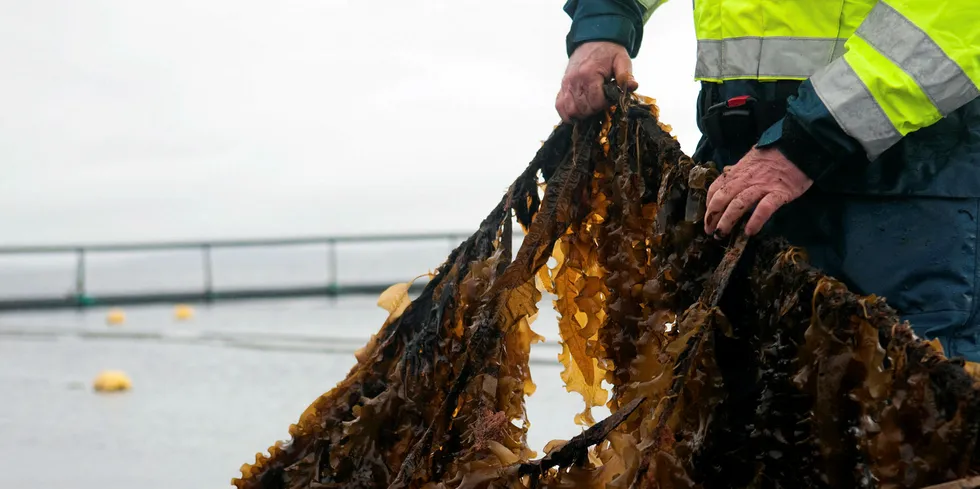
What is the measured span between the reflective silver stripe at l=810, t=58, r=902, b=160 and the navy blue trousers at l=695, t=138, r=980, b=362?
199 millimetres

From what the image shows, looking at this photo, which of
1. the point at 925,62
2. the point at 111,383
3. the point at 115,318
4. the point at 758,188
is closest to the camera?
the point at 925,62

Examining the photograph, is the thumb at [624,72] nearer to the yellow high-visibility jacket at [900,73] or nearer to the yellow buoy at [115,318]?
the yellow high-visibility jacket at [900,73]

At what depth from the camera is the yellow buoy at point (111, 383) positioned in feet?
17.7

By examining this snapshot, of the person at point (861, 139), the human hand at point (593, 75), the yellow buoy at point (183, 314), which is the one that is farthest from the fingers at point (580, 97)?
the yellow buoy at point (183, 314)

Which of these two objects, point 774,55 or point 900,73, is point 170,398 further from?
point 900,73

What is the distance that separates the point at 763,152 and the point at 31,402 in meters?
4.64

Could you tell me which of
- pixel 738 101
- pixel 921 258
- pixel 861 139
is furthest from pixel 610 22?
pixel 921 258

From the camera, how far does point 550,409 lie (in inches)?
173

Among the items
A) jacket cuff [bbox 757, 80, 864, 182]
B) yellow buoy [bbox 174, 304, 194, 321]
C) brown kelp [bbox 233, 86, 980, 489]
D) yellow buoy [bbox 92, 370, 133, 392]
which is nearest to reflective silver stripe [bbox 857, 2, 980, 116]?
jacket cuff [bbox 757, 80, 864, 182]

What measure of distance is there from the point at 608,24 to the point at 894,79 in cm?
76

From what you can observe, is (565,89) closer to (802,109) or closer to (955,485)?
(802,109)

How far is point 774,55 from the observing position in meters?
1.77

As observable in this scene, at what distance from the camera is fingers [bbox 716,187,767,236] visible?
1.58 m

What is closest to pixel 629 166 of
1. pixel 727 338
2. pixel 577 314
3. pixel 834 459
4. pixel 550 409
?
pixel 577 314
